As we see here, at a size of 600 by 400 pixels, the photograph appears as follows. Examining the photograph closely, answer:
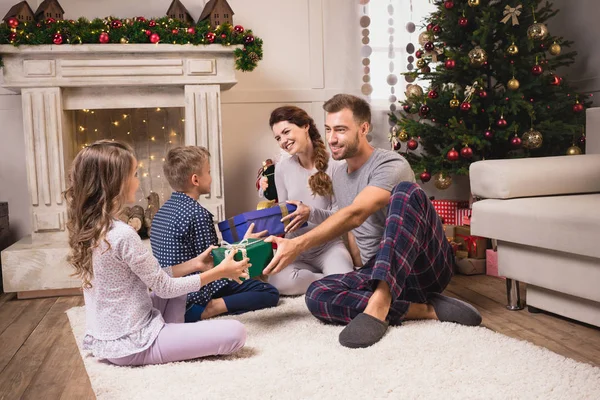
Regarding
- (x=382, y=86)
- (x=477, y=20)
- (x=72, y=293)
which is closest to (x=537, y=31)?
(x=477, y=20)

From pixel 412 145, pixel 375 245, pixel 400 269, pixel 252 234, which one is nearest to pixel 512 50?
pixel 412 145

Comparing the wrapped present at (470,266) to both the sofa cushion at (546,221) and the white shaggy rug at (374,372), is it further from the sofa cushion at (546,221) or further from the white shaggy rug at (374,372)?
the white shaggy rug at (374,372)

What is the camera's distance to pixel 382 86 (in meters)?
4.52

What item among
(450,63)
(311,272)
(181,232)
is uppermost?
(450,63)

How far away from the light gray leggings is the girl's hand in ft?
2.80

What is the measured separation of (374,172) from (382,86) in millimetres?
2197

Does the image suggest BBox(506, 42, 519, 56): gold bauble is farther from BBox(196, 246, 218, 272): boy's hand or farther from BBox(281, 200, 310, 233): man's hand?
BBox(196, 246, 218, 272): boy's hand

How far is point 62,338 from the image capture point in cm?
249

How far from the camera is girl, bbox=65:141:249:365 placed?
75.2 inches

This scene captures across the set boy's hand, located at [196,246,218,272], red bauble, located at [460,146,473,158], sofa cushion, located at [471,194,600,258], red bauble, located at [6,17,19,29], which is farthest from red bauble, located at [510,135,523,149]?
red bauble, located at [6,17,19,29]

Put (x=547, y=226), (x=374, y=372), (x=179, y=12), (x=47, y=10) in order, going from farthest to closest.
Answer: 1. (x=179, y=12)
2. (x=47, y=10)
3. (x=547, y=226)
4. (x=374, y=372)

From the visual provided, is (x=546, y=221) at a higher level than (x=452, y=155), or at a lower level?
lower

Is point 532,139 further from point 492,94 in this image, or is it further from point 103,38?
point 103,38

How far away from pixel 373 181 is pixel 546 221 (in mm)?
666
